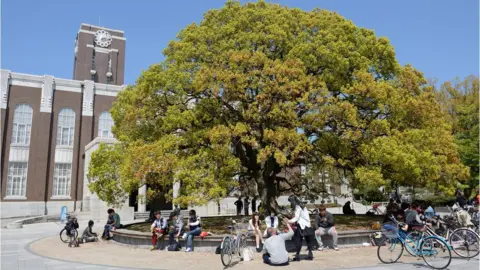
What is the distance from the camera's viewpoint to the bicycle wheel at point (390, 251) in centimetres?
914

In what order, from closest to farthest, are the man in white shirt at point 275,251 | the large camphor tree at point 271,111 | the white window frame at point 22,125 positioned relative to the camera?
the man in white shirt at point 275,251
the large camphor tree at point 271,111
the white window frame at point 22,125

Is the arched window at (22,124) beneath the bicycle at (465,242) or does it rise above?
above

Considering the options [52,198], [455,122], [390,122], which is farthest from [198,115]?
[52,198]

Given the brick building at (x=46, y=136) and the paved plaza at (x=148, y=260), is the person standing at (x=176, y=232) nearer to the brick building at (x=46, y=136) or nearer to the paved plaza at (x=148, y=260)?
the paved plaza at (x=148, y=260)

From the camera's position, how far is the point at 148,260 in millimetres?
10344

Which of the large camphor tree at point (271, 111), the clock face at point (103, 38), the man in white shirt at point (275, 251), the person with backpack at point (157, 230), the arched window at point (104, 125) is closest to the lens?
the man in white shirt at point (275, 251)

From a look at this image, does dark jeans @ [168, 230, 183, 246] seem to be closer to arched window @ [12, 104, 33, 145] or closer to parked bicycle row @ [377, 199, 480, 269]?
parked bicycle row @ [377, 199, 480, 269]

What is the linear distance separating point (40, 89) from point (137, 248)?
95.8 ft

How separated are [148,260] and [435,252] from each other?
7323 millimetres

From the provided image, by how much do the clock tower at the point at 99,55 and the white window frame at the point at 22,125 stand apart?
1732cm

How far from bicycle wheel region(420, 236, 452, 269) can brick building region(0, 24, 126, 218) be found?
97.9ft

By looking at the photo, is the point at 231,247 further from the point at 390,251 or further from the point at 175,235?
the point at 390,251

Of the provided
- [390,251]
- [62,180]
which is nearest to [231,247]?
[390,251]

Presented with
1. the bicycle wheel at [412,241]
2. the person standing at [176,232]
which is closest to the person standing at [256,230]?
the person standing at [176,232]
